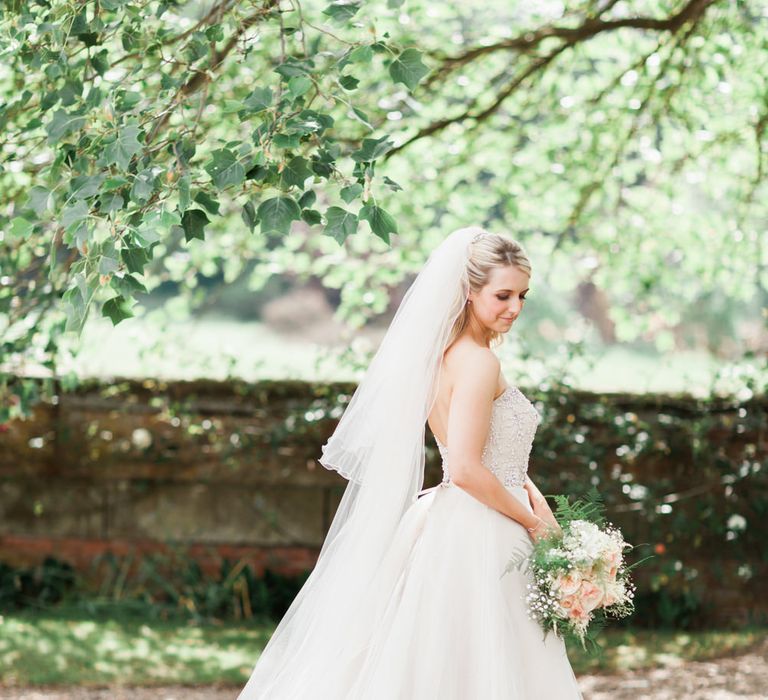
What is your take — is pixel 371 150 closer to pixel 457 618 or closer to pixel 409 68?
pixel 409 68

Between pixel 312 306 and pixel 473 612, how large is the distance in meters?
22.0

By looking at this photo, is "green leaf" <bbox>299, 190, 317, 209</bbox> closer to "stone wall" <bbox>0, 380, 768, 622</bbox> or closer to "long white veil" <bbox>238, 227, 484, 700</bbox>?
"long white veil" <bbox>238, 227, 484, 700</bbox>

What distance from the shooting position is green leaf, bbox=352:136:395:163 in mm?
3459

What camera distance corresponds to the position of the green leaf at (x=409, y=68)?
3572 millimetres

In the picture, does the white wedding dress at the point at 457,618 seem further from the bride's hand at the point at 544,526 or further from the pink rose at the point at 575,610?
the pink rose at the point at 575,610

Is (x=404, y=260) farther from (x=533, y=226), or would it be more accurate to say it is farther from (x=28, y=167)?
(x=28, y=167)

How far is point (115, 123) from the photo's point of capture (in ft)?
11.7

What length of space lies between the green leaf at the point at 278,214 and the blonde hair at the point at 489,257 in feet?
2.09

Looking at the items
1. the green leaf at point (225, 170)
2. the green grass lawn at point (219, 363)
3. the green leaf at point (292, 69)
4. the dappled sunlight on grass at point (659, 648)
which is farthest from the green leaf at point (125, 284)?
the dappled sunlight on grass at point (659, 648)

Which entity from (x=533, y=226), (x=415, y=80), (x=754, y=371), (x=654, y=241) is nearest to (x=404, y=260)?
(x=533, y=226)

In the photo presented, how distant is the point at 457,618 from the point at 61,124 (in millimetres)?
2106

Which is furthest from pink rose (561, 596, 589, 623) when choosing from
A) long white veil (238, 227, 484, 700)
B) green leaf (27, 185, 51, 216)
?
green leaf (27, 185, 51, 216)

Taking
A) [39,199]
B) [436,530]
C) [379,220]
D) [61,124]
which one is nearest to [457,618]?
[436,530]

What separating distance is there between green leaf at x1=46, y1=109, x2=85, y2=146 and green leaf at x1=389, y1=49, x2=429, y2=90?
1.06 meters
